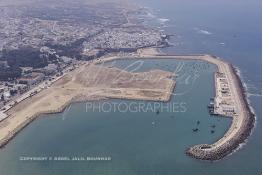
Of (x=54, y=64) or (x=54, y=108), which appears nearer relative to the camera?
(x=54, y=108)

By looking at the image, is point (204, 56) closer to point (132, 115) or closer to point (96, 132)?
point (132, 115)

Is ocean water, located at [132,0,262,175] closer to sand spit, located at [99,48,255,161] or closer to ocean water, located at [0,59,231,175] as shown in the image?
sand spit, located at [99,48,255,161]

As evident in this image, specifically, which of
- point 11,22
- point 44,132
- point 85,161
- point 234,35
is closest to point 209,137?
point 85,161

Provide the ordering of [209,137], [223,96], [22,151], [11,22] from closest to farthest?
[22,151] < [209,137] < [223,96] < [11,22]

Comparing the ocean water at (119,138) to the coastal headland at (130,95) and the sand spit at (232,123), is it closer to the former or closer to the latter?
the sand spit at (232,123)

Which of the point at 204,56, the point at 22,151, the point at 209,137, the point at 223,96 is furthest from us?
the point at 204,56

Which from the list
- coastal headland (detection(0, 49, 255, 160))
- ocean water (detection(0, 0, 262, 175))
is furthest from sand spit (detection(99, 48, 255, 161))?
ocean water (detection(0, 0, 262, 175))
